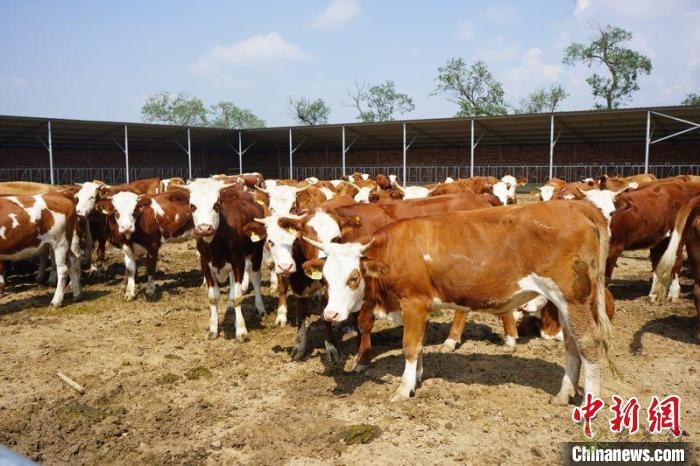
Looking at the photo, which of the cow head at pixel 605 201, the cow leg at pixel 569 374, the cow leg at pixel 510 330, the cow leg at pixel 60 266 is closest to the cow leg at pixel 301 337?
the cow leg at pixel 510 330

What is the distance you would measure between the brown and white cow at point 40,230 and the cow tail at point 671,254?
8982 mm

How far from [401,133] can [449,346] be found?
27.3 m

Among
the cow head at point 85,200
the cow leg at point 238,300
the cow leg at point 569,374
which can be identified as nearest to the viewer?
the cow leg at point 569,374

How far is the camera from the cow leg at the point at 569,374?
16.1ft

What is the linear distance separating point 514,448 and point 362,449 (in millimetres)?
1195

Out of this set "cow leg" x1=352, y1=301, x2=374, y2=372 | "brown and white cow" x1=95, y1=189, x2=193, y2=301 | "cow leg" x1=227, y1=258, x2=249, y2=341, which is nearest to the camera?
"cow leg" x1=352, y1=301, x2=374, y2=372

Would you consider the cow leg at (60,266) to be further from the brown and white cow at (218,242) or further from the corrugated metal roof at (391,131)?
the corrugated metal roof at (391,131)

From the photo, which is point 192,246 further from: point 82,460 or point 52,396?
point 82,460

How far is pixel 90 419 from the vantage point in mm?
4883

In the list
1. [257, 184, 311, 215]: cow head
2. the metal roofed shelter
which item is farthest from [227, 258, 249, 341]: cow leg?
the metal roofed shelter

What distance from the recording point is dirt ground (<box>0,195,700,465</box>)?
4.31 metres

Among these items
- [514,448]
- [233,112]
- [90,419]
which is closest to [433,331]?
[514,448]

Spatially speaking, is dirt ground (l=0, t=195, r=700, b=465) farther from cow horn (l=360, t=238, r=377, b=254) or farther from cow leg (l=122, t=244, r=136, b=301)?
cow horn (l=360, t=238, r=377, b=254)

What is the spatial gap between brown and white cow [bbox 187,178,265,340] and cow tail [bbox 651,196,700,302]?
5361mm
